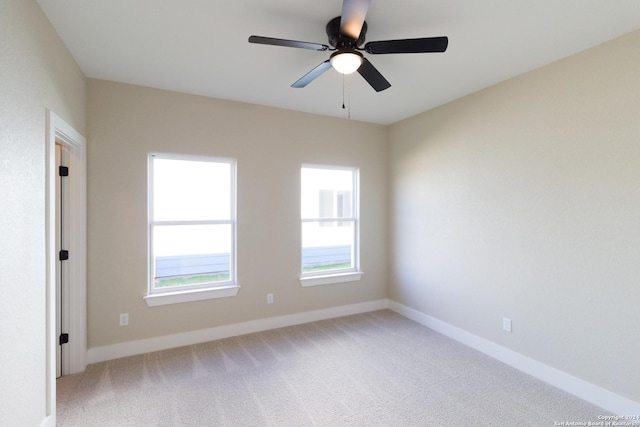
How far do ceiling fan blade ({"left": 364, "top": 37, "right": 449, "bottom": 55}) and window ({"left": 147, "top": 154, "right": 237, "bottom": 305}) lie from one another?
2.28 meters

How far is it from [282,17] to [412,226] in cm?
303

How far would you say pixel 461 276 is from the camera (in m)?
3.44

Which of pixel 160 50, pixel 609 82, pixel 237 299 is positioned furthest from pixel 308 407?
pixel 609 82

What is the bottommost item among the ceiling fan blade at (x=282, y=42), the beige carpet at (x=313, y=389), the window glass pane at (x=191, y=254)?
the beige carpet at (x=313, y=389)

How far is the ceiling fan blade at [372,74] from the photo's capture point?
6.96 ft

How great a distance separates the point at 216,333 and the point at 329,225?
200 centimetres

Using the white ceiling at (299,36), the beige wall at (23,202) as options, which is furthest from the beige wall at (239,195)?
the beige wall at (23,202)

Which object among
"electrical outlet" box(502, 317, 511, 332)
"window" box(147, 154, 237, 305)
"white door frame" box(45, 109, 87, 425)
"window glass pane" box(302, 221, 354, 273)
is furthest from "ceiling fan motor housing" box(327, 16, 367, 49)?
"electrical outlet" box(502, 317, 511, 332)

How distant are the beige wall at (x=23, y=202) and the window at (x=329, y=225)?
264cm

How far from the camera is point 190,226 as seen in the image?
3.45 m

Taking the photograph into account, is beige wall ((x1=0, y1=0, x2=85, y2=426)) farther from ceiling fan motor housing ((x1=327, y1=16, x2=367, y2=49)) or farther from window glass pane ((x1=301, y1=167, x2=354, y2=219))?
window glass pane ((x1=301, y1=167, x2=354, y2=219))

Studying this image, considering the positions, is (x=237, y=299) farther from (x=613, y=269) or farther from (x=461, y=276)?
(x=613, y=269)

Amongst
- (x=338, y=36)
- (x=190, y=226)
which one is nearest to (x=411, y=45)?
(x=338, y=36)

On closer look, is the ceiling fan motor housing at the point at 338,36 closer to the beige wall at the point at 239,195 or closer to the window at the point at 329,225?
the beige wall at the point at 239,195
